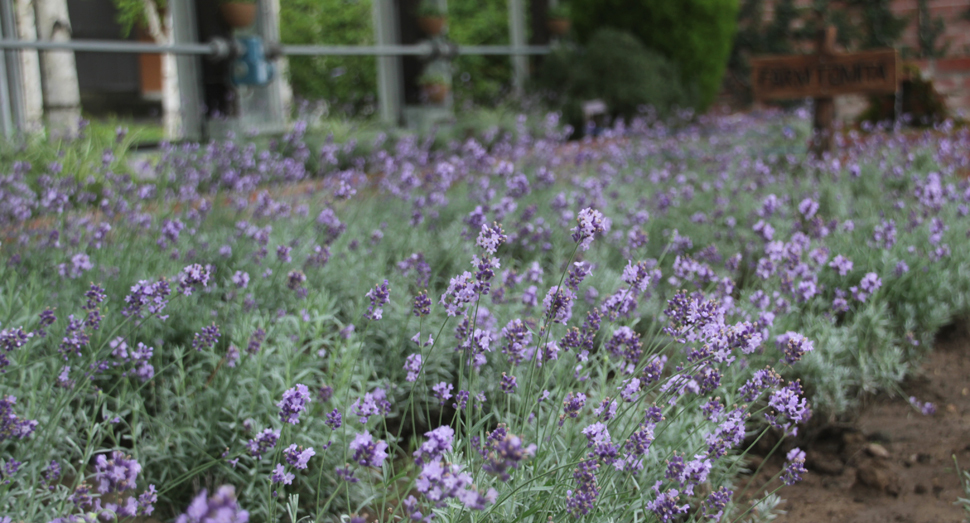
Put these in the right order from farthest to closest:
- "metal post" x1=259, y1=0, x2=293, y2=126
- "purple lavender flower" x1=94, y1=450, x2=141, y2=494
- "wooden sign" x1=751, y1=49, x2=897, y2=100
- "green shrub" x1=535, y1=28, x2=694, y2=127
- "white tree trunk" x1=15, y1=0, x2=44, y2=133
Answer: "green shrub" x1=535, y1=28, x2=694, y2=127 < "metal post" x1=259, y1=0, x2=293, y2=126 < "white tree trunk" x1=15, y1=0, x2=44, y2=133 < "wooden sign" x1=751, y1=49, x2=897, y2=100 < "purple lavender flower" x1=94, y1=450, x2=141, y2=494

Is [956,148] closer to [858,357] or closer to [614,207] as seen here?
[614,207]

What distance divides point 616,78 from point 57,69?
5.25m

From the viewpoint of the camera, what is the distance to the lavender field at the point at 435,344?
147 centimetres

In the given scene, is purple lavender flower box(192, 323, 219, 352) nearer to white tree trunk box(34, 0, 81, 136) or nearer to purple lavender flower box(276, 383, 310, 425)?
purple lavender flower box(276, 383, 310, 425)

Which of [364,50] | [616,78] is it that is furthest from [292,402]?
[616,78]

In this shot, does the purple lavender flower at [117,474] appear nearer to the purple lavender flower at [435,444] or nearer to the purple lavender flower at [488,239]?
the purple lavender flower at [435,444]

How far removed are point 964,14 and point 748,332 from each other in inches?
441

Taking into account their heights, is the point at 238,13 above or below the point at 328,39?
below

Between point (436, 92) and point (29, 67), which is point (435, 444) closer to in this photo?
point (29, 67)

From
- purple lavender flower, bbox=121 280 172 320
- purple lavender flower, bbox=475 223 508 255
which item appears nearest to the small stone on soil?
purple lavender flower, bbox=475 223 508 255

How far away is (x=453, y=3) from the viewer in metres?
10.5

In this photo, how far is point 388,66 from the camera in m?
8.74

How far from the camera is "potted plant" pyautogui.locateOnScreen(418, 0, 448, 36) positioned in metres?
8.33

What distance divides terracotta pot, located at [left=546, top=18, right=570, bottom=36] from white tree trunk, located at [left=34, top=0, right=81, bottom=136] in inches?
227
